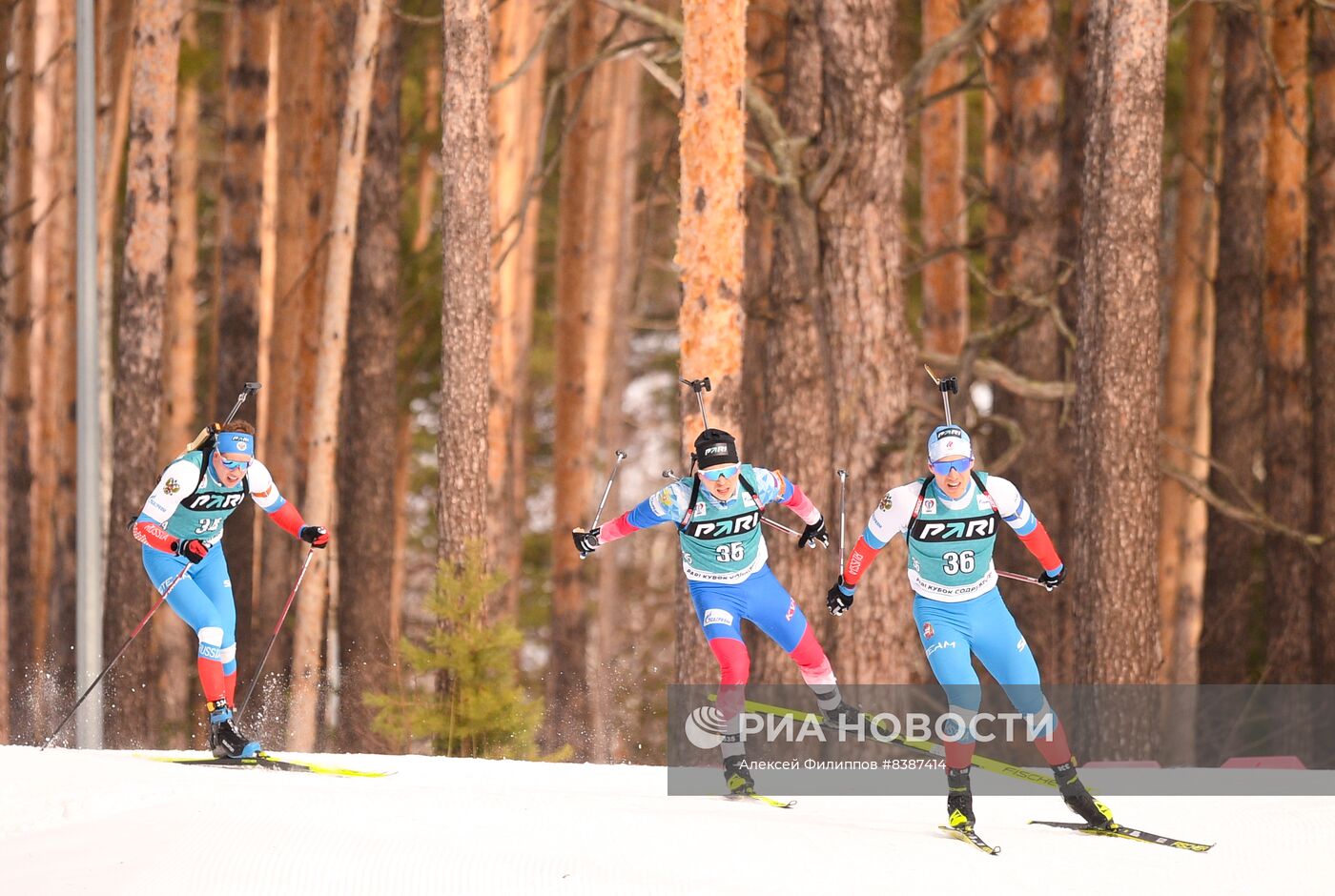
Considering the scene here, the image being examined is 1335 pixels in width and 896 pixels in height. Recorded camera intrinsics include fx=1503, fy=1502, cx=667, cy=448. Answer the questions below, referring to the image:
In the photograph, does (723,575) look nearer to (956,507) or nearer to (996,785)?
(956,507)

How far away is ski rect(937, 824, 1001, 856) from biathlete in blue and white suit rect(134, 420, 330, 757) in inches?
162

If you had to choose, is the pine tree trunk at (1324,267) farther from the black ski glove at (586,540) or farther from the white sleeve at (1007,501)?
the black ski glove at (586,540)

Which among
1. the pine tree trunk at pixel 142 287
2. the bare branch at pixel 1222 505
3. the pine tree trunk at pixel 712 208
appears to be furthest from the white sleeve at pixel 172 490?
the bare branch at pixel 1222 505

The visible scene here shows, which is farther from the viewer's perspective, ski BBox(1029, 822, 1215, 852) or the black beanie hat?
the black beanie hat

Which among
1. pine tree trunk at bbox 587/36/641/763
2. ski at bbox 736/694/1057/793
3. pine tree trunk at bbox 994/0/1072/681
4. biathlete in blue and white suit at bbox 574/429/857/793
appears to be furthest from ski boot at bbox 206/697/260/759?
pine tree trunk at bbox 587/36/641/763

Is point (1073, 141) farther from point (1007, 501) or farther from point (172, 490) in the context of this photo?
point (172, 490)

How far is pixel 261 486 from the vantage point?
9328mm

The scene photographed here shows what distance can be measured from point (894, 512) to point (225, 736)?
175 inches

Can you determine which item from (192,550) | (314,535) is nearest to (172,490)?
(192,550)

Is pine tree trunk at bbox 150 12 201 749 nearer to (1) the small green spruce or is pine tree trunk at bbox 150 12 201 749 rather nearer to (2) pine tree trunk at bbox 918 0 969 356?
(1) the small green spruce

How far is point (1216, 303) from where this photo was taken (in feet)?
53.4

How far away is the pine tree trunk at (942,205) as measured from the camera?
16.6 m

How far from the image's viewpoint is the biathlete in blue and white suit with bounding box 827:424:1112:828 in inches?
299

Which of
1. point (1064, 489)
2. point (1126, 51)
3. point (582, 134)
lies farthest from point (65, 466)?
point (1126, 51)
